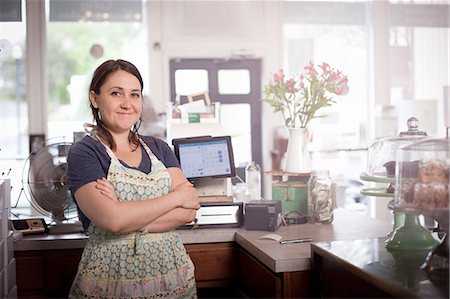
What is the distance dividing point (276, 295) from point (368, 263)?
50cm

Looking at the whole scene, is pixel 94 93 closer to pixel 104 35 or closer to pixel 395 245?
pixel 395 245

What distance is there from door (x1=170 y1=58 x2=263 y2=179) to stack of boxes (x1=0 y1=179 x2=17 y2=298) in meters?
3.31

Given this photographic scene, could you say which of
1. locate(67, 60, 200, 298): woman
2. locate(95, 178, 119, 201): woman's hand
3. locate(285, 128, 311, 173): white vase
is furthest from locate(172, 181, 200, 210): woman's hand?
locate(285, 128, 311, 173): white vase

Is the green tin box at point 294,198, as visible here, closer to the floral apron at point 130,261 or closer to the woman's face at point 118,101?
the floral apron at point 130,261

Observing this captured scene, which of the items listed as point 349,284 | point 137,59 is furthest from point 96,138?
point 137,59

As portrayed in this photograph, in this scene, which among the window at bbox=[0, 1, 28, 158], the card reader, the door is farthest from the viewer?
the door

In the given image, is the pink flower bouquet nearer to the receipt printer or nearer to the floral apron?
the receipt printer

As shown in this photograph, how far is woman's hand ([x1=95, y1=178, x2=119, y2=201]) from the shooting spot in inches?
67.6

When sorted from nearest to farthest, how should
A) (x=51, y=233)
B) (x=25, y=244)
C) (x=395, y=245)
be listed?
(x=395, y=245)
(x=25, y=244)
(x=51, y=233)

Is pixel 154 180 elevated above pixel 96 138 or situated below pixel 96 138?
below

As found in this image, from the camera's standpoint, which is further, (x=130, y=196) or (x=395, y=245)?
(x=130, y=196)

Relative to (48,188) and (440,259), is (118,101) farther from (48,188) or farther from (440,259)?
(440,259)

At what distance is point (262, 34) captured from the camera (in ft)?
18.4

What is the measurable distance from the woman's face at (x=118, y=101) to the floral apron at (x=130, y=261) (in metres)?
0.10
